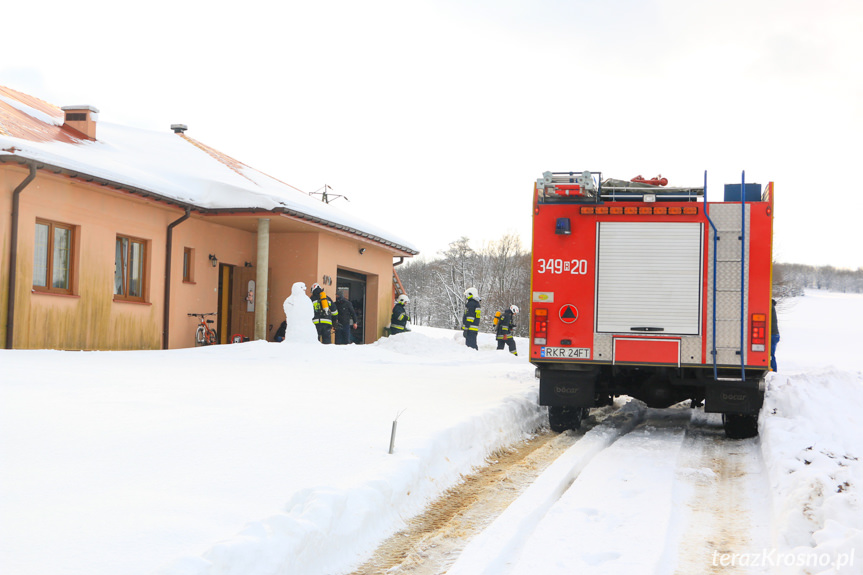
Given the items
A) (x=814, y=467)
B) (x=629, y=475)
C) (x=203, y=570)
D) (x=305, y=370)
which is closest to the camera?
(x=203, y=570)

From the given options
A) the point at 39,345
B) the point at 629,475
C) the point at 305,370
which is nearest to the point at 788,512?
the point at 629,475

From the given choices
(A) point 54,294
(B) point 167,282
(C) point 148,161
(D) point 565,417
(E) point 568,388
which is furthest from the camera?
(C) point 148,161

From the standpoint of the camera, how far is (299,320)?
591 inches

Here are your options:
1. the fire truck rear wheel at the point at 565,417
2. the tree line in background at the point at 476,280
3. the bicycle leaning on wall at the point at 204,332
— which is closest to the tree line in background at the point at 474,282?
the tree line in background at the point at 476,280

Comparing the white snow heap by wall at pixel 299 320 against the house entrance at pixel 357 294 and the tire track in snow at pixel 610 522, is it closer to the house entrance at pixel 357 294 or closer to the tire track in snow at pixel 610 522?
the house entrance at pixel 357 294

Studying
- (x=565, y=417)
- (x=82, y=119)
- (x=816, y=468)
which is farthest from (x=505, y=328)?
(x=816, y=468)

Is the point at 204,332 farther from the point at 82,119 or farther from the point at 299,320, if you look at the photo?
the point at 82,119

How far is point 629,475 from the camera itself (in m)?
6.17

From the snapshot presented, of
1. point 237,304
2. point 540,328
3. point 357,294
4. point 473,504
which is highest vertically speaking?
point 357,294

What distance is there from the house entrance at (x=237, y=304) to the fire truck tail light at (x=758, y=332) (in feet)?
45.7

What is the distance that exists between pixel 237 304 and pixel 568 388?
41.7 ft

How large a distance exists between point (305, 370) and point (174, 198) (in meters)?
5.77

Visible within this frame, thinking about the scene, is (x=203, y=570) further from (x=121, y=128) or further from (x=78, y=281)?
(x=121, y=128)

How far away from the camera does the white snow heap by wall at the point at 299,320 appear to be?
15.0 metres
